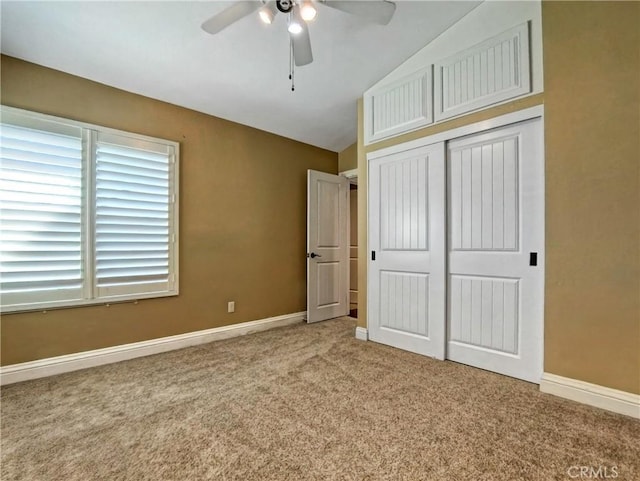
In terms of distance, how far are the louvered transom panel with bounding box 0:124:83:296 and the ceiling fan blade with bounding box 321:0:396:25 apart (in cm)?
235

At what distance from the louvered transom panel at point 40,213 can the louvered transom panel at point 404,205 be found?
2.79 meters

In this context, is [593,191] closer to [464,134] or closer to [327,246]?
[464,134]

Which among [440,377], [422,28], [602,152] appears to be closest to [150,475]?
[440,377]

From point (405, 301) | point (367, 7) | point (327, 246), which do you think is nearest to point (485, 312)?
point (405, 301)

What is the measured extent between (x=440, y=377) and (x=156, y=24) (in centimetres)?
341

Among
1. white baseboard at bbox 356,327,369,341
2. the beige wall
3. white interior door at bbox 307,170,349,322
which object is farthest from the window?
the beige wall

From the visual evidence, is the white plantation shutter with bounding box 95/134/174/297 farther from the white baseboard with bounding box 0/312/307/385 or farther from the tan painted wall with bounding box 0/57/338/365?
the white baseboard with bounding box 0/312/307/385

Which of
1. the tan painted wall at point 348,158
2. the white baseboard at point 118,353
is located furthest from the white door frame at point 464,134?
the white baseboard at point 118,353

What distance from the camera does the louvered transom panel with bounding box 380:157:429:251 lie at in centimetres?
298

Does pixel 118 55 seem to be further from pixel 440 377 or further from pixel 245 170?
pixel 440 377

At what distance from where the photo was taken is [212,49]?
262cm

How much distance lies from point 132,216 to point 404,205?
260 centimetres

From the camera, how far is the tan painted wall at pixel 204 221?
8.35ft

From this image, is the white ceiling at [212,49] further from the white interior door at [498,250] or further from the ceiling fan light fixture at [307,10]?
the white interior door at [498,250]
